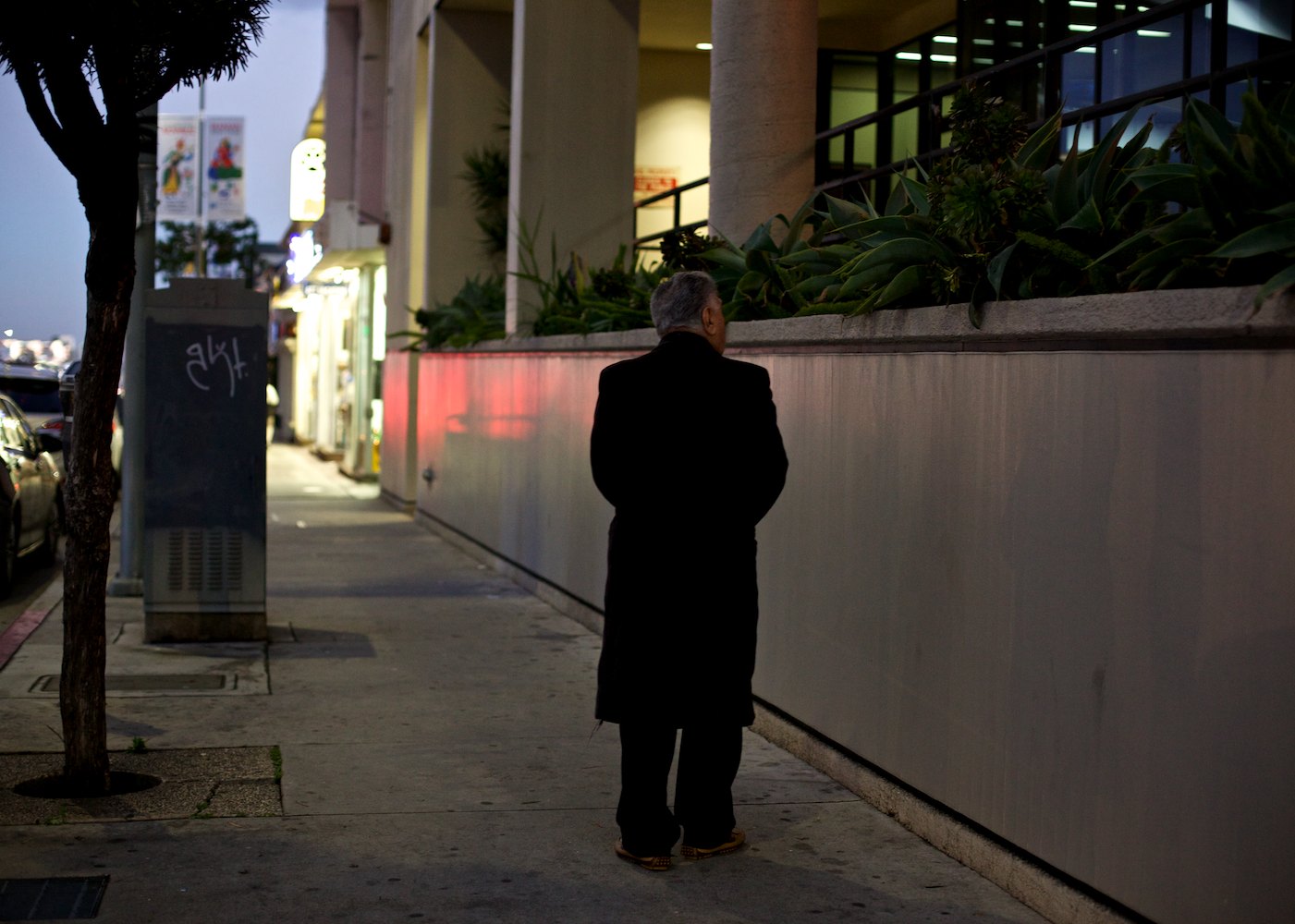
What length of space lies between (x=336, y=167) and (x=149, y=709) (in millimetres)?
23183

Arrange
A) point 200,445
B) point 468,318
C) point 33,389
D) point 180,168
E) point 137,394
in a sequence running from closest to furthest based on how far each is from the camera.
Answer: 1. point 200,445
2. point 137,394
3. point 468,318
4. point 33,389
5. point 180,168

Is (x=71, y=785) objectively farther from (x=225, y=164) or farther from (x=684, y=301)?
(x=225, y=164)

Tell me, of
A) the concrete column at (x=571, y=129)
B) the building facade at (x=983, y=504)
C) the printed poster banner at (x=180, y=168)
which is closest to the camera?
the building facade at (x=983, y=504)

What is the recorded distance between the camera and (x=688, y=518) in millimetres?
5137

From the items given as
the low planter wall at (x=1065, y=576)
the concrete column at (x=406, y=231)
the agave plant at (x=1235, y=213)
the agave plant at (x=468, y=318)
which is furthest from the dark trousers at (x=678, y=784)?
the concrete column at (x=406, y=231)

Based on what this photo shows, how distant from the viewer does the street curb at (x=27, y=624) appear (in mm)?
9127

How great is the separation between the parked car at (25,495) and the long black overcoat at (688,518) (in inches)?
327

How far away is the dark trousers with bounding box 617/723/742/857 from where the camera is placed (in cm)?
518

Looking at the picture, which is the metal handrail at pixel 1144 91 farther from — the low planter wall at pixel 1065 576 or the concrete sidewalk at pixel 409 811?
the concrete sidewalk at pixel 409 811

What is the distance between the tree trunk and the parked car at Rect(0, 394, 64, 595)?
260 inches

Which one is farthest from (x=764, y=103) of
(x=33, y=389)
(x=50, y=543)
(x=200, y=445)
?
(x=33, y=389)

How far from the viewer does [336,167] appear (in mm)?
29594

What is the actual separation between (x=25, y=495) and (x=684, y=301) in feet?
31.1

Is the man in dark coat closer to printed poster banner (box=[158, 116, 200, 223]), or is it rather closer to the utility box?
the utility box
